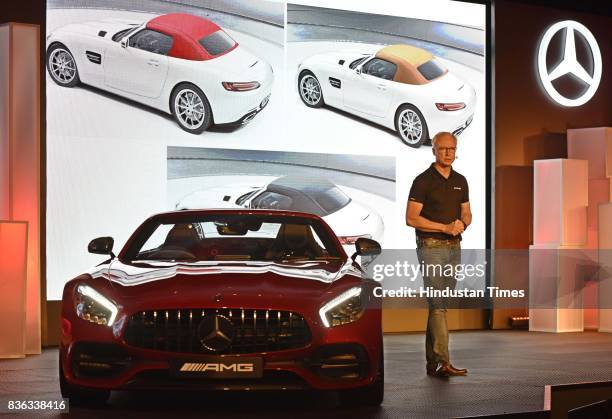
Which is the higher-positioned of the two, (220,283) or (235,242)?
(235,242)

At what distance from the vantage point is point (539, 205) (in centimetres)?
1322

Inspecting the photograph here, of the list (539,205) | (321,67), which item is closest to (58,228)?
(321,67)

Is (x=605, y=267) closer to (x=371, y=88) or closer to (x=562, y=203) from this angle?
(x=562, y=203)

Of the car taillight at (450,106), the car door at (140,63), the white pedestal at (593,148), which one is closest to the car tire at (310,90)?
the car taillight at (450,106)

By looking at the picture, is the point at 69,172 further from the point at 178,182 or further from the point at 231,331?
the point at 231,331

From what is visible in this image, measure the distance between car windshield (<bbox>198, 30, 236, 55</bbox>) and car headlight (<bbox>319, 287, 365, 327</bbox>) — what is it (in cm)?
573

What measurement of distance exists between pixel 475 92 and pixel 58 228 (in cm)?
556

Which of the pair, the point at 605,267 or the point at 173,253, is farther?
the point at 605,267

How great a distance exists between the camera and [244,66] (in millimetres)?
11109

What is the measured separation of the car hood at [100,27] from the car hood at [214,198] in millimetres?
1774

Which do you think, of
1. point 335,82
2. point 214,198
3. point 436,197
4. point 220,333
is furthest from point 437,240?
point 335,82

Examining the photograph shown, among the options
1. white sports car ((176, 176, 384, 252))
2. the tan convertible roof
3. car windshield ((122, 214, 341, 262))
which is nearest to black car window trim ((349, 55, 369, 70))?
the tan convertible roof

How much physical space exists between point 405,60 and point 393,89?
0.44 m

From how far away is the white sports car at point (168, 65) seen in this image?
33.4 feet
